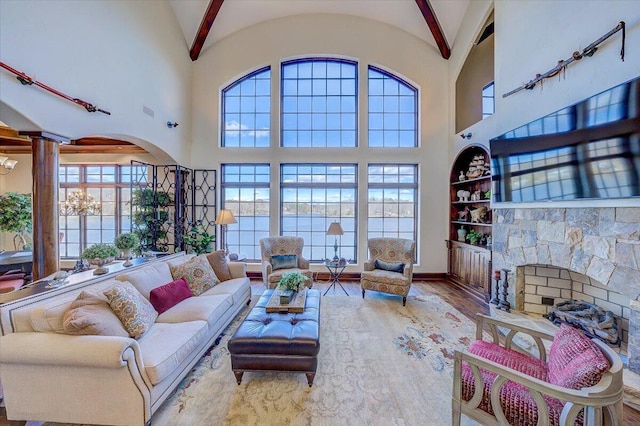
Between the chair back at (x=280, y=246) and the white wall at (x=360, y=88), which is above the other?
the white wall at (x=360, y=88)

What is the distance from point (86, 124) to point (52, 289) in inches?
95.2

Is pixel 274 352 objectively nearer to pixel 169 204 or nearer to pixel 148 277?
pixel 148 277

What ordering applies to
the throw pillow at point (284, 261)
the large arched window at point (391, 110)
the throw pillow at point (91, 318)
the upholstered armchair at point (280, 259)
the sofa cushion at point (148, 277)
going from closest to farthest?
the throw pillow at point (91, 318) < the sofa cushion at point (148, 277) < the upholstered armchair at point (280, 259) < the throw pillow at point (284, 261) < the large arched window at point (391, 110)

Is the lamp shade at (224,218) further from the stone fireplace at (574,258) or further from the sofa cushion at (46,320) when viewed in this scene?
the stone fireplace at (574,258)

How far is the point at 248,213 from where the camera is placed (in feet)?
20.8

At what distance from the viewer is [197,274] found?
→ 3.59m

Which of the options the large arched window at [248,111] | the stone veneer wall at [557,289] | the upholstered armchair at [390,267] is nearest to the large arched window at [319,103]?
the large arched window at [248,111]

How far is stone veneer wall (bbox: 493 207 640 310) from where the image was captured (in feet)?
7.74

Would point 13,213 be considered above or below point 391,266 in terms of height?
above

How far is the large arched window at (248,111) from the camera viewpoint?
6.28 m

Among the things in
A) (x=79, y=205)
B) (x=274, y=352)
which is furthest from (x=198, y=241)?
(x=274, y=352)

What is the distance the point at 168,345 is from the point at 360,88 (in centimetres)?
609

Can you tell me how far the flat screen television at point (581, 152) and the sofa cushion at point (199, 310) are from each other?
4.13 meters

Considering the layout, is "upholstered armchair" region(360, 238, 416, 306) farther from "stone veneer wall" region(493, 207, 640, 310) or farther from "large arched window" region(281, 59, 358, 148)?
"large arched window" region(281, 59, 358, 148)
